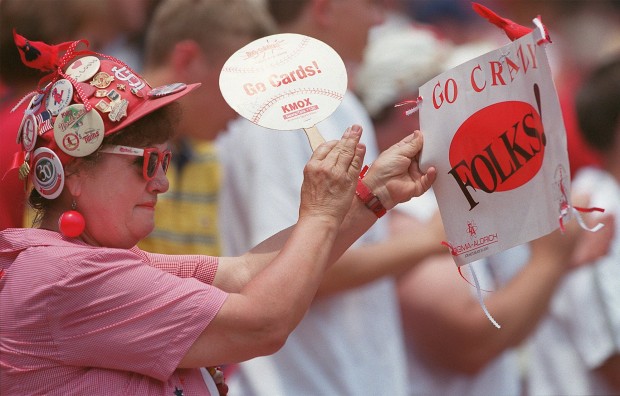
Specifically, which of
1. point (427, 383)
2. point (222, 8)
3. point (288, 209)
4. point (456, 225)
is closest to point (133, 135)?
point (456, 225)

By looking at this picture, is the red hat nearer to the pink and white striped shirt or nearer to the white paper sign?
the pink and white striped shirt

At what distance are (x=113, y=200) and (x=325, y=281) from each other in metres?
1.23

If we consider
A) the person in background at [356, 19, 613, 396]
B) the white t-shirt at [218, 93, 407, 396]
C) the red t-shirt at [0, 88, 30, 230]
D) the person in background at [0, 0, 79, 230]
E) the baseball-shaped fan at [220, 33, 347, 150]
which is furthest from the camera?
the person in background at [356, 19, 613, 396]

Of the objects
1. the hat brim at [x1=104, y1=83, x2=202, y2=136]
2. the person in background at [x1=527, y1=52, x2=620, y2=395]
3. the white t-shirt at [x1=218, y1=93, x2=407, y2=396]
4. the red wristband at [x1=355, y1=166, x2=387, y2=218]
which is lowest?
the person in background at [x1=527, y1=52, x2=620, y2=395]

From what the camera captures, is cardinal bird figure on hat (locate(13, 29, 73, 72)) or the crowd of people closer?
the crowd of people

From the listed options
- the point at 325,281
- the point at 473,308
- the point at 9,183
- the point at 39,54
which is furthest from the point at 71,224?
the point at 473,308

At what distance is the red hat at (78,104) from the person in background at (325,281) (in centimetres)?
110

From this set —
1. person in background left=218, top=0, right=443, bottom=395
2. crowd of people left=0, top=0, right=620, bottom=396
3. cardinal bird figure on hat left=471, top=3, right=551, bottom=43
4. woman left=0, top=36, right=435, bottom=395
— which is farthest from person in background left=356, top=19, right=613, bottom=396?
woman left=0, top=36, right=435, bottom=395

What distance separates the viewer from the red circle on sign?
2721mm

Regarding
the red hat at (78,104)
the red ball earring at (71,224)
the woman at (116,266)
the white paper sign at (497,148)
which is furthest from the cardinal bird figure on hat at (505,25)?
the red ball earring at (71,224)

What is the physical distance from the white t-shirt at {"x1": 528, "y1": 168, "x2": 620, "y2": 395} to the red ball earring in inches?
86.3

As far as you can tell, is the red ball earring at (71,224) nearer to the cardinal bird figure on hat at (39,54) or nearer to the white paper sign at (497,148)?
the cardinal bird figure on hat at (39,54)

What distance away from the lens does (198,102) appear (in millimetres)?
4059

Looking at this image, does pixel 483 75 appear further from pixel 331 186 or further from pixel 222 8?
pixel 222 8
